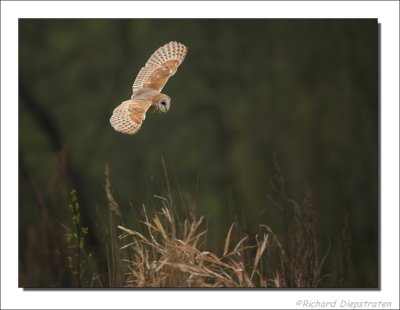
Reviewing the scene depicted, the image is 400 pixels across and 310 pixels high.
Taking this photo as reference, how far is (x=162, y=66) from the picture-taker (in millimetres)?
4832

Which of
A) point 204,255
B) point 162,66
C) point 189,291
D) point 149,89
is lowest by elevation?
point 189,291

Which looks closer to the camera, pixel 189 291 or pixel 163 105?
pixel 189 291

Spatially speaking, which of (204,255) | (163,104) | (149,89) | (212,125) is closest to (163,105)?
(163,104)

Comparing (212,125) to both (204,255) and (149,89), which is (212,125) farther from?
(204,255)

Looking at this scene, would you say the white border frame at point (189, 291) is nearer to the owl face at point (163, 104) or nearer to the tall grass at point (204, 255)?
the tall grass at point (204, 255)

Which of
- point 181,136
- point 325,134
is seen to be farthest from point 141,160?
point 325,134

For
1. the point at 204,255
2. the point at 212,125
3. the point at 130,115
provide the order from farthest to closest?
the point at 212,125, the point at 130,115, the point at 204,255

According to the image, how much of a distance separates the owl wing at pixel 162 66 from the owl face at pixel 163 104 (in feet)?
0.19

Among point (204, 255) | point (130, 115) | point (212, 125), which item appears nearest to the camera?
point (204, 255)

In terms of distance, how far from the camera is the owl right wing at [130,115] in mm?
4770

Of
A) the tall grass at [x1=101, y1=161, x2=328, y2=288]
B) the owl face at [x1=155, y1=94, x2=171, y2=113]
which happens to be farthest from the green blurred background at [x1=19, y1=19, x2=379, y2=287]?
the tall grass at [x1=101, y1=161, x2=328, y2=288]

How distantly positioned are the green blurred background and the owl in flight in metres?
0.06

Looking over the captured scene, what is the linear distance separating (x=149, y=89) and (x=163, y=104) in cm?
13

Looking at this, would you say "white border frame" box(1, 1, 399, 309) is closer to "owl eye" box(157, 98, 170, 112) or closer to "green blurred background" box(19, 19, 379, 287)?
"green blurred background" box(19, 19, 379, 287)
